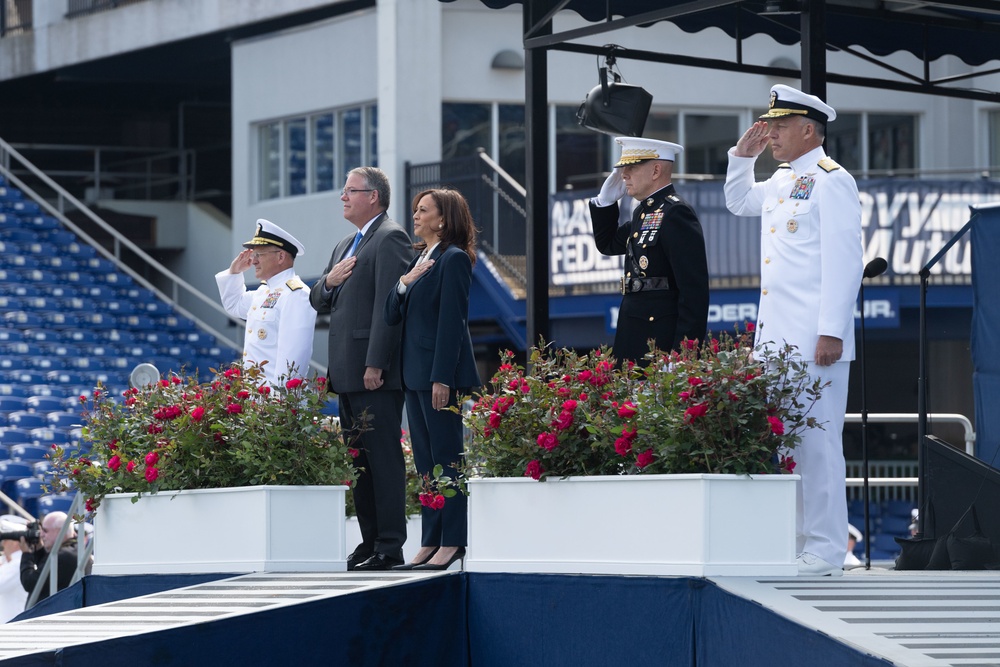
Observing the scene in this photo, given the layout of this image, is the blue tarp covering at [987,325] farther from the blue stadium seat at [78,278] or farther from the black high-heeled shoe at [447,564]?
the blue stadium seat at [78,278]

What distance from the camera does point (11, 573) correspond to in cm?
1210

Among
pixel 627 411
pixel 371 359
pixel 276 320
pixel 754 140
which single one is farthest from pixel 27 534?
pixel 627 411

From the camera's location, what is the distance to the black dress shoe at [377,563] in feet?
23.4

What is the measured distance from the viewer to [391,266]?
7.39m

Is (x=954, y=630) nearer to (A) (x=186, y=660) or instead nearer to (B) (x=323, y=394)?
(A) (x=186, y=660)

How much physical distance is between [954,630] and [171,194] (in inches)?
1024

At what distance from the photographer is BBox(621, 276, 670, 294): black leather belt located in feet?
22.5

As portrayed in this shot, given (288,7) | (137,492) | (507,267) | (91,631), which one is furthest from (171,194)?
(91,631)

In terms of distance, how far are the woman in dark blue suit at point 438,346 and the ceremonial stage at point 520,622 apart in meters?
0.63

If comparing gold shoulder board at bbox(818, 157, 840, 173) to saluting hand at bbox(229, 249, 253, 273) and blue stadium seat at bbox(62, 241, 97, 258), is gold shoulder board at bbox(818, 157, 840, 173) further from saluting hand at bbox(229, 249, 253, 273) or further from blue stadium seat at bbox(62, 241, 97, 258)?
blue stadium seat at bbox(62, 241, 97, 258)

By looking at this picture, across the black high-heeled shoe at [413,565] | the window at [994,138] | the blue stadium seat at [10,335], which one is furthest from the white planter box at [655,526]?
the window at [994,138]

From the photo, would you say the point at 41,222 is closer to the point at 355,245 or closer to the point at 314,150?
the point at 314,150

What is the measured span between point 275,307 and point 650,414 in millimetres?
3100

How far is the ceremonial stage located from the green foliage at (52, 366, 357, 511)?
0.58m
